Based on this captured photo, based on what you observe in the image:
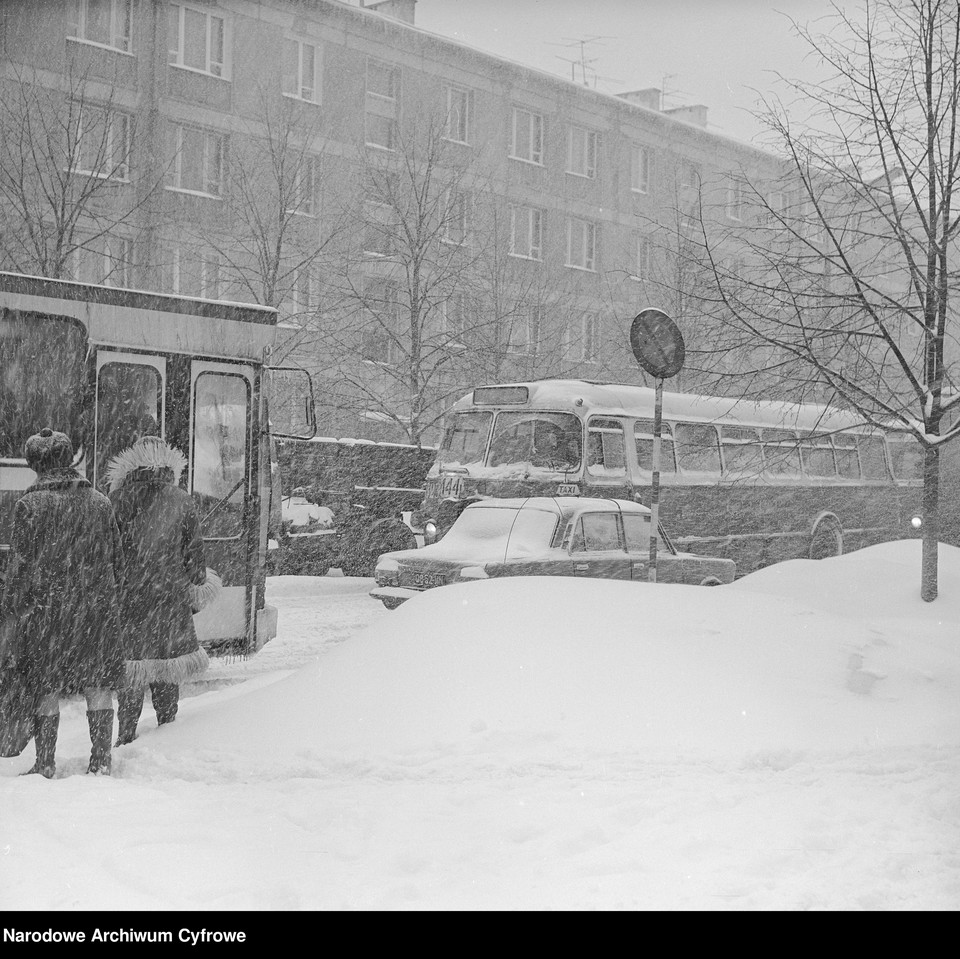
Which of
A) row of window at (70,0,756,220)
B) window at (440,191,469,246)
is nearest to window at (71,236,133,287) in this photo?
row of window at (70,0,756,220)

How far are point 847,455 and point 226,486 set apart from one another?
12299mm

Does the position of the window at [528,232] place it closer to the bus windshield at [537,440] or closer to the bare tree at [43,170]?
the bare tree at [43,170]

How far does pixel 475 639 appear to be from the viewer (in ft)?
20.6

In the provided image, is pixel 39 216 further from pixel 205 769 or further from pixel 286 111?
pixel 205 769

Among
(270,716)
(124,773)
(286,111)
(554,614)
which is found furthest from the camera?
(286,111)

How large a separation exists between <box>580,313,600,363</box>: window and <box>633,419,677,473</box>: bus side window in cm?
1590

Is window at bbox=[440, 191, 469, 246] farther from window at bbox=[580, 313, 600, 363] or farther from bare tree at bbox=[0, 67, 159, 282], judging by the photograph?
window at bbox=[580, 313, 600, 363]

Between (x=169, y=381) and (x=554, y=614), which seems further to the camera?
(x=169, y=381)

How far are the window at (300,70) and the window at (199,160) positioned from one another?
2.49 metres

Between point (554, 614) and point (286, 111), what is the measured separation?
68.4 ft

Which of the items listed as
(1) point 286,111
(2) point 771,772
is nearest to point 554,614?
(2) point 771,772

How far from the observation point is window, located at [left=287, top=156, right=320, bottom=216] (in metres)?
22.8

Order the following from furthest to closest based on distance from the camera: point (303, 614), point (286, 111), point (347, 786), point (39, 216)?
1. point (286, 111)
2. point (39, 216)
3. point (303, 614)
4. point (347, 786)

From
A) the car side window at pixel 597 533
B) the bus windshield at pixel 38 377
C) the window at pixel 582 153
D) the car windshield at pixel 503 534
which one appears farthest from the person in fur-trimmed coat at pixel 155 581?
the window at pixel 582 153
